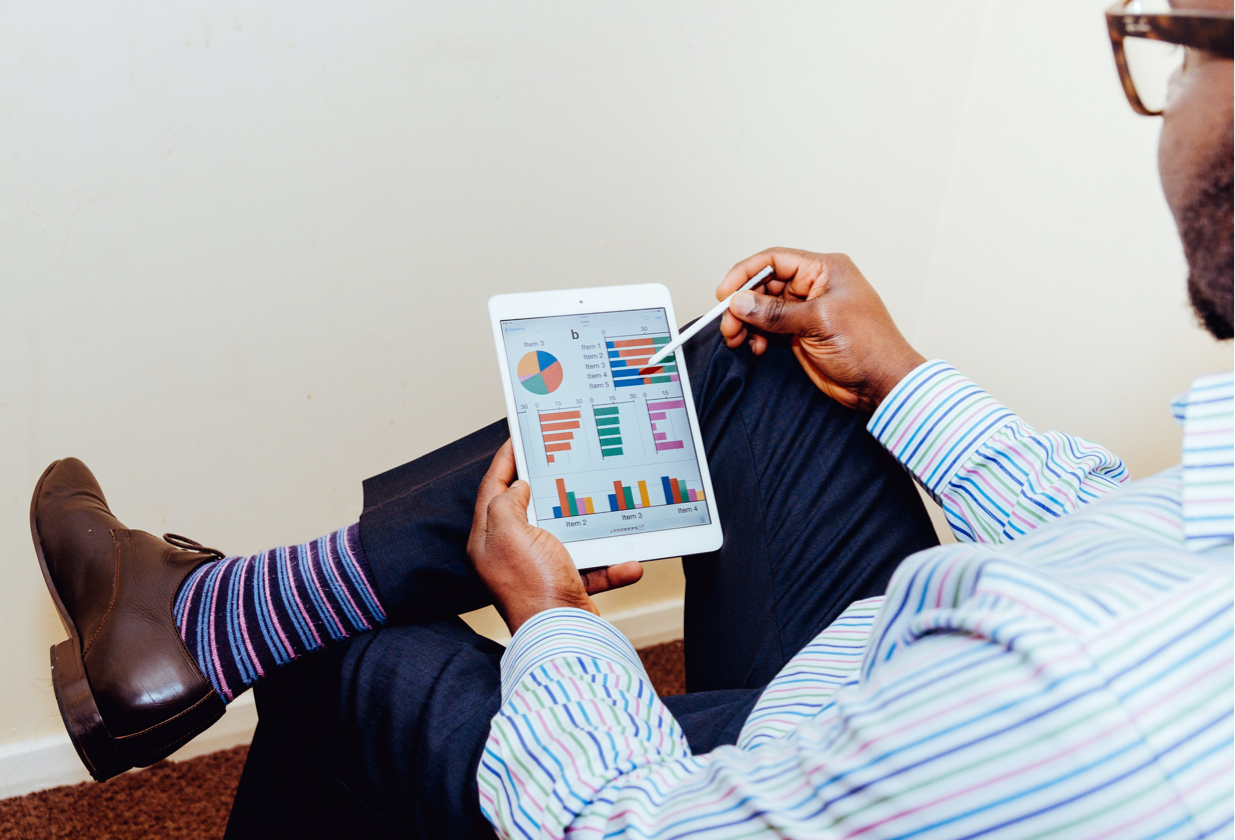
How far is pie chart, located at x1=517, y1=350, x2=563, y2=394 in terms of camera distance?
0.79 metres

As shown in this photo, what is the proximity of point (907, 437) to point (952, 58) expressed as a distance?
0.75 m

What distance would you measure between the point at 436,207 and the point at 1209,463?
0.82 m

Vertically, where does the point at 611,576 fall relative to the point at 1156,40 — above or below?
below

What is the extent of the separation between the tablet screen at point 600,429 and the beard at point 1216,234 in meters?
0.44

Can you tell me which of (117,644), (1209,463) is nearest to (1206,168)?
(1209,463)

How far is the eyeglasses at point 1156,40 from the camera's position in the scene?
0.45 metres

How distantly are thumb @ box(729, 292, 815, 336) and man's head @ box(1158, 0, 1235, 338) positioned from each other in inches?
12.8

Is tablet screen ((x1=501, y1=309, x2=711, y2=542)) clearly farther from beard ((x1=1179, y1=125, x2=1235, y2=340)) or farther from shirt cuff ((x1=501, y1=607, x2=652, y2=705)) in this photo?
beard ((x1=1179, y1=125, x2=1235, y2=340))

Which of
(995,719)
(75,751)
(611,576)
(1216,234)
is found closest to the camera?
(995,719)

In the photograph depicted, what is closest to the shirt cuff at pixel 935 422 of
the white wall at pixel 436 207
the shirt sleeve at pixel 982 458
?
the shirt sleeve at pixel 982 458

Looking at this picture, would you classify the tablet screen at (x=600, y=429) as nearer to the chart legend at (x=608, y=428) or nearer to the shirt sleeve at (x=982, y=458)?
the chart legend at (x=608, y=428)

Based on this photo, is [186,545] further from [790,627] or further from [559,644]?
[790,627]

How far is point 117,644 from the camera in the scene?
682 millimetres

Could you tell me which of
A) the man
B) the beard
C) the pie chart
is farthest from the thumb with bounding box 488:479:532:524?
the beard
